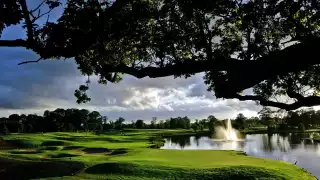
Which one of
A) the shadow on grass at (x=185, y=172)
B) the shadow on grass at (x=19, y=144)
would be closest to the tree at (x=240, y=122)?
the shadow on grass at (x=19, y=144)

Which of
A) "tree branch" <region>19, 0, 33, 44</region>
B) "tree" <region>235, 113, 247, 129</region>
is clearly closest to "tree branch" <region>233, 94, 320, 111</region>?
"tree branch" <region>19, 0, 33, 44</region>

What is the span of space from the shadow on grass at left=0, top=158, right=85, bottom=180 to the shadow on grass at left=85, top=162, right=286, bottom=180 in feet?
5.87

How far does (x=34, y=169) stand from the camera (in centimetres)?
3006

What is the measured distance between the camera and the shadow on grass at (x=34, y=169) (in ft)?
94.2

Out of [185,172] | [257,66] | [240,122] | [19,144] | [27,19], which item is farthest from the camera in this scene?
[240,122]

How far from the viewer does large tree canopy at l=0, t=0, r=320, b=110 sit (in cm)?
1008

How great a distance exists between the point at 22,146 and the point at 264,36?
56.9 meters

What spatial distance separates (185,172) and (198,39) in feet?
54.1

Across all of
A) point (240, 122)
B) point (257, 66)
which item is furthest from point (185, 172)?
point (240, 122)

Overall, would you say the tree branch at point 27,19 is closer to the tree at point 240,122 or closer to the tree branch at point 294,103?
the tree branch at point 294,103

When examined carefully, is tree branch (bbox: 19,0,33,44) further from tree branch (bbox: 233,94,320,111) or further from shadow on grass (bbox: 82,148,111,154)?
shadow on grass (bbox: 82,148,111,154)

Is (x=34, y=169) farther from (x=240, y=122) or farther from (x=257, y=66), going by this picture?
(x=240, y=122)

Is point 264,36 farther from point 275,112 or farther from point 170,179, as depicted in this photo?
point 170,179

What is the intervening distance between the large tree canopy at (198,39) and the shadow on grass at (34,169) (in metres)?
14.9
